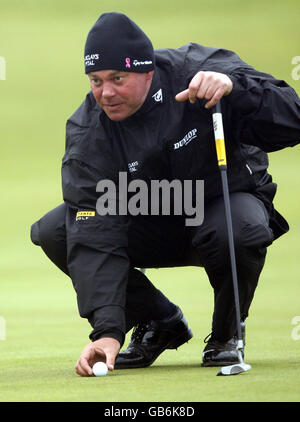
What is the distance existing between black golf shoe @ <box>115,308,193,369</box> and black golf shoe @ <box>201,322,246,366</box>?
28 centimetres

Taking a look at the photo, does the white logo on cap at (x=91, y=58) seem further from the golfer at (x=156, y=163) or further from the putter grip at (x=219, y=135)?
the putter grip at (x=219, y=135)

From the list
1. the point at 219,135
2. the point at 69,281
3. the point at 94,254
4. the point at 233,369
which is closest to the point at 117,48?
the point at 219,135

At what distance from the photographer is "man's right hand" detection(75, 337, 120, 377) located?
10.3 ft

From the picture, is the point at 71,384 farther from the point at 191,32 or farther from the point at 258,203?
the point at 191,32

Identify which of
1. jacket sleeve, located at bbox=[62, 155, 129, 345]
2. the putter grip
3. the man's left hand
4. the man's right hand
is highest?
the man's left hand

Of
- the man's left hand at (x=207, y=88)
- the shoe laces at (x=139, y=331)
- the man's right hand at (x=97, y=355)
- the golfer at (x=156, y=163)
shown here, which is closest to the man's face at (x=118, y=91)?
the golfer at (x=156, y=163)

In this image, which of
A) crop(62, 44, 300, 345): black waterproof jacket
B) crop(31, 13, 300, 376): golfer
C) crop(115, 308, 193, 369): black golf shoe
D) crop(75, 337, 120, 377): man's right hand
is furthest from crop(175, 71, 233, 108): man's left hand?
crop(115, 308, 193, 369): black golf shoe

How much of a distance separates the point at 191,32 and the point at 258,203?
8.83 m

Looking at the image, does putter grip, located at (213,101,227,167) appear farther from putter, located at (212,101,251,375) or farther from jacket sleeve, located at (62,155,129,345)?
jacket sleeve, located at (62,155,129,345)

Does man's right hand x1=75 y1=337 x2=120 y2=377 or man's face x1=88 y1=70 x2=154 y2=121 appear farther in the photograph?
man's face x1=88 y1=70 x2=154 y2=121

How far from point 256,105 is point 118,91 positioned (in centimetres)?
48

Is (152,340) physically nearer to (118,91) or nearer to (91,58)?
(118,91)

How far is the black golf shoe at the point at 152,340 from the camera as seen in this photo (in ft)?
12.1

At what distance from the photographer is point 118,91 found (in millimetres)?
3311
